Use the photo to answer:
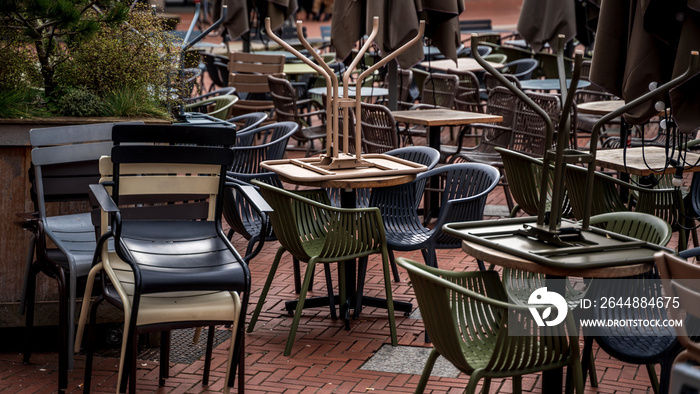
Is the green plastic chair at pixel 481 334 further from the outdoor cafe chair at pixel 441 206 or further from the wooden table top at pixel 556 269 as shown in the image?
the outdoor cafe chair at pixel 441 206

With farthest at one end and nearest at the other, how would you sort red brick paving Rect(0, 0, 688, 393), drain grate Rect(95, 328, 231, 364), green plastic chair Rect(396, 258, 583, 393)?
drain grate Rect(95, 328, 231, 364)
red brick paving Rect(0, 0, 688, 393)
green plastic chair Rect(396, 258, 583, 393)

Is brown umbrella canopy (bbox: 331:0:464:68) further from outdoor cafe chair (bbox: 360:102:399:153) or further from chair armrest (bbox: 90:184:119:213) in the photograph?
chair armrest (bbox: 90:184:119:213)

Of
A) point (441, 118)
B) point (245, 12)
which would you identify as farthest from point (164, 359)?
point (245, 12)

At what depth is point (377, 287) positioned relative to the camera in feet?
18.1

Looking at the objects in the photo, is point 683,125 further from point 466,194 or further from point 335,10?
point 335,10

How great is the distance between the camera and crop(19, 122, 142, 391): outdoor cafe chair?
3904mm

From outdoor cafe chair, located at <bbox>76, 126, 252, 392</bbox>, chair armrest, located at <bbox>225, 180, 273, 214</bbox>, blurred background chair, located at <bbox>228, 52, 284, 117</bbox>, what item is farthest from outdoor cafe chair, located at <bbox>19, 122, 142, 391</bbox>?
blurred background chair, located at <bbox>228, 52, 284, 117</bbox>

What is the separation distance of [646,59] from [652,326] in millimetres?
1079

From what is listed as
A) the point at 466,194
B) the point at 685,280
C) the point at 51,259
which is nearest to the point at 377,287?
the point at 466,194

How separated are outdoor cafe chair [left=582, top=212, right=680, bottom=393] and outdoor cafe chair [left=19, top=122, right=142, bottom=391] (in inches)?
87.0

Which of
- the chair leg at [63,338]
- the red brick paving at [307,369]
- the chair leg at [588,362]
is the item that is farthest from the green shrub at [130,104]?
the chair leg at [588,362]

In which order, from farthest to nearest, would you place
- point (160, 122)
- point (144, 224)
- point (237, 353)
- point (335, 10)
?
point (335, 10) → point (160, 122) → point (144, 224) → point (237, 353)

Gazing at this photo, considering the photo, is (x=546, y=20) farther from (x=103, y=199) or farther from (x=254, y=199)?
(x=103, y=199)

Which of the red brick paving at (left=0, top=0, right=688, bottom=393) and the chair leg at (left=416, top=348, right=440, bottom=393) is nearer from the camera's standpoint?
the chair leg at (left=416, top=348, right=440, bottom=393)
